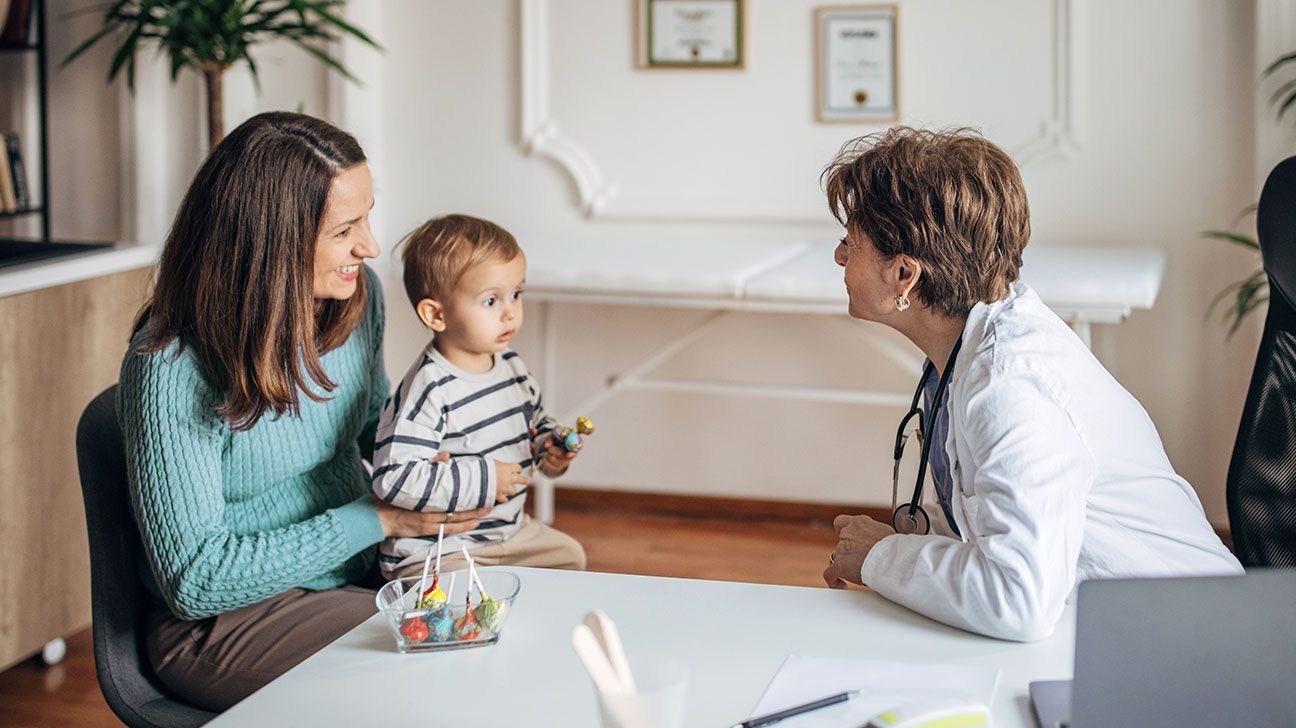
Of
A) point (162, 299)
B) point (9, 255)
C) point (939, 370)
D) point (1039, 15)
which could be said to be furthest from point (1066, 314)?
point (9, 255)

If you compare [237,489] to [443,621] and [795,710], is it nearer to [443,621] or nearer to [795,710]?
[443,621]

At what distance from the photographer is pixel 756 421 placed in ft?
12.8

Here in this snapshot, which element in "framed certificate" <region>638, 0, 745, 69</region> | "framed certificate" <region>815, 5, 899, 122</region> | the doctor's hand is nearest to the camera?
the doctor's hand

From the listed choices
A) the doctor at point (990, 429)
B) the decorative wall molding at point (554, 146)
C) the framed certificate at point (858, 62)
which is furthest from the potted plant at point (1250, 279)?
the doctor at point (990, 429)

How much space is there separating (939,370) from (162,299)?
0.96 m

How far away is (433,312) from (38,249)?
1311mm

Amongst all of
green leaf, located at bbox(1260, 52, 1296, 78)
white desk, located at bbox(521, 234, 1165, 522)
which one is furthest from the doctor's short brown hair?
green leaf, located at bbox(1260, 52, 1296, 78)

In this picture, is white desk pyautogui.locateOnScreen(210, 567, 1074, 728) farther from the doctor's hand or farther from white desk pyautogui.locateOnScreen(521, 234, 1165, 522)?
white desk pyautogui.locateOnScreen(521, 234, 1165, 522)

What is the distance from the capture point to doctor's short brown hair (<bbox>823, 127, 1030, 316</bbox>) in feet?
5.00

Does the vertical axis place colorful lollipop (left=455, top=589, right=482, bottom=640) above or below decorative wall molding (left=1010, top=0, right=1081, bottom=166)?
below

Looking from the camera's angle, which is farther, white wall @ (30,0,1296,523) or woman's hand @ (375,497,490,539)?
white wall @ (30,0,1296,523)

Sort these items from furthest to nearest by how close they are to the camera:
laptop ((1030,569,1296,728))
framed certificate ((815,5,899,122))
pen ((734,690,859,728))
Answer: framed certificate ((815,5,899,122)), pen ((734,690,859,728)), laptop ((1030,569,1296,728))

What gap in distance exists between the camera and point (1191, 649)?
0.88 m

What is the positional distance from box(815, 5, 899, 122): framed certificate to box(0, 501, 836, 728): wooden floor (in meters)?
1.19
